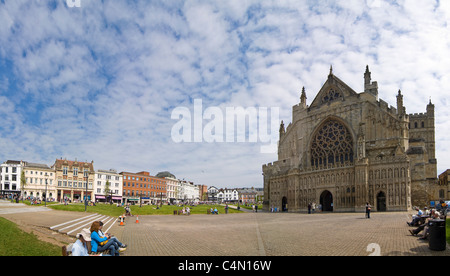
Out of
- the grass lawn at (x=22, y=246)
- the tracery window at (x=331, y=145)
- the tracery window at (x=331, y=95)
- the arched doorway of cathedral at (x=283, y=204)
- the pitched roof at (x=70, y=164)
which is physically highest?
the tracery window at (x=331, y=95)

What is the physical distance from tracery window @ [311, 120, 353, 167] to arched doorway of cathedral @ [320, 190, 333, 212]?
17.1ft

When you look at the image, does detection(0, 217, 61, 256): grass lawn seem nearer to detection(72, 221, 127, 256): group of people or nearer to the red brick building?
detection(72, 221, 127, 256): group of people

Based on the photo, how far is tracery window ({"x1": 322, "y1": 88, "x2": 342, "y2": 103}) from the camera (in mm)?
57109

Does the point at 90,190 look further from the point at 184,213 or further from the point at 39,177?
the point at 184,213

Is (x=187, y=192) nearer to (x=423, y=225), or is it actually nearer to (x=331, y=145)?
(x=331, y=145)

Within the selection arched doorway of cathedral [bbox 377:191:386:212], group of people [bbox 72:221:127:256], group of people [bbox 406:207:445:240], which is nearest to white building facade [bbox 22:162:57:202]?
arched doorway of cathedral [bbox 377:191:386:212]

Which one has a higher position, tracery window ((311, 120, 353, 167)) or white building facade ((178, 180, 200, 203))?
tracery window ((311, 120, 353, 167))

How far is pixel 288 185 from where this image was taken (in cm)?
6034

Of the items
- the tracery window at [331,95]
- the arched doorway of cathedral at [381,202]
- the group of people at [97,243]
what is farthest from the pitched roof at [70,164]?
the group of people at [97,243]

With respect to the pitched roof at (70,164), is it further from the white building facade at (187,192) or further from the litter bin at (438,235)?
the litter bin at (438,235)

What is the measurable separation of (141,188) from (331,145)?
243ft

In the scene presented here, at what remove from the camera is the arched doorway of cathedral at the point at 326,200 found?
55219mm

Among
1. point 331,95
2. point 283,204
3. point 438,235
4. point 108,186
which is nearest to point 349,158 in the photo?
point 331,95
